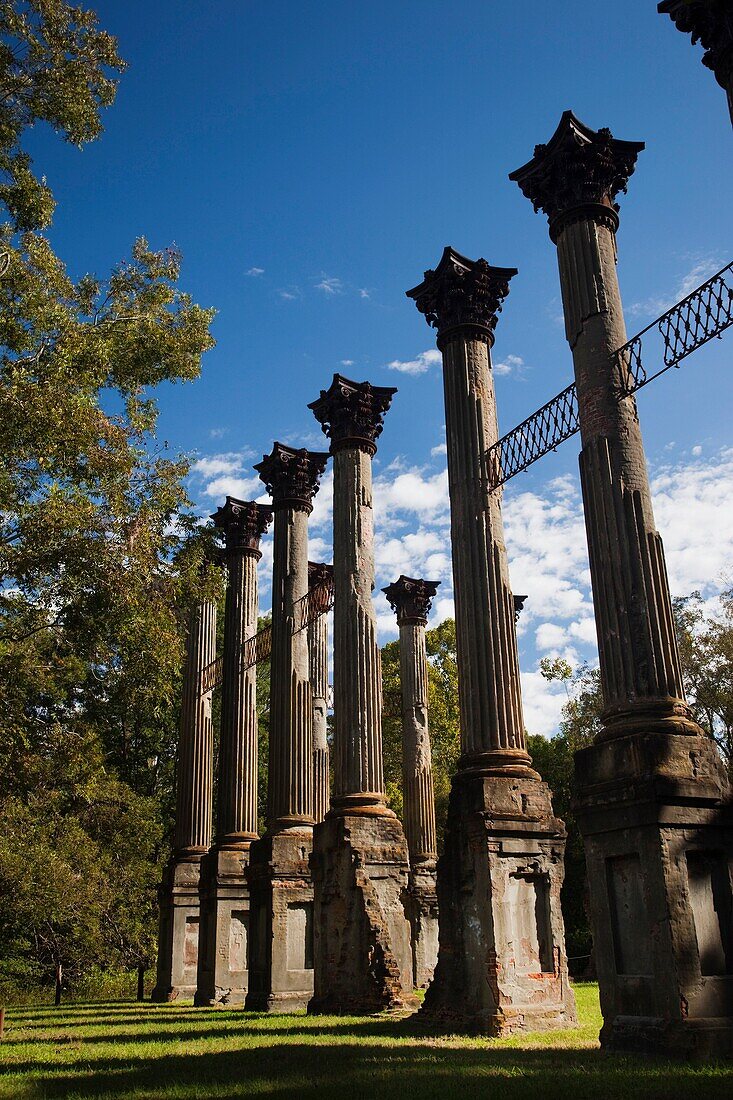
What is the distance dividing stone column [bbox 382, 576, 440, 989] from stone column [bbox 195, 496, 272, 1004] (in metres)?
5.10

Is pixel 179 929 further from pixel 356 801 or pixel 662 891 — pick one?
pixel 662 891

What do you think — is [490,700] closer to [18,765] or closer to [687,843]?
[687,843]

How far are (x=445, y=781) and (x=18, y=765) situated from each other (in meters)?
30.5

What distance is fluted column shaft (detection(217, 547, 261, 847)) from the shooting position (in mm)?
25328

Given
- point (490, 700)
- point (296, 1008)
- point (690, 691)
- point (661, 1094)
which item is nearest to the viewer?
point (661, 1094)

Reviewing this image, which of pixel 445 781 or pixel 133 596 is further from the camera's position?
pixel 445 781

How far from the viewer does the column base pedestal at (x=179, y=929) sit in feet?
89.5

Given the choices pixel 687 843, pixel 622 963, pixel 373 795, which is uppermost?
pixel 373 795

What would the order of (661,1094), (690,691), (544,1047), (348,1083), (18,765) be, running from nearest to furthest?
(661,1094), (348,1083), (544,1047), (18,765), (690,691)

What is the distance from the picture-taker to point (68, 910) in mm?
28906

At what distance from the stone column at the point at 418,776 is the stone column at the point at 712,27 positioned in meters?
20.0

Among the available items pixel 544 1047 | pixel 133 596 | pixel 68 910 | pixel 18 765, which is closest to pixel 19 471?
pixel 133 596

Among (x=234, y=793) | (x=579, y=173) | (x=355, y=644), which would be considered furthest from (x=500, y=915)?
(x=234, y=793)

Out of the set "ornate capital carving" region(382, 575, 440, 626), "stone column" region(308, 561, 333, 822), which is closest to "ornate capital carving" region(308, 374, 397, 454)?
"stone column" region(308, 561, 333, 822)
